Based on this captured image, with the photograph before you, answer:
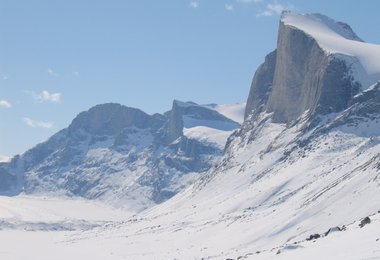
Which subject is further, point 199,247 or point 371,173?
point 199,247

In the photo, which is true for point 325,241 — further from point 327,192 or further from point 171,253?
point 171,253

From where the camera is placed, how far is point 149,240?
18412cm

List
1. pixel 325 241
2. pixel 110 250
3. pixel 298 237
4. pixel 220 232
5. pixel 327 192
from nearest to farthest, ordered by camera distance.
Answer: pixel 325 241 < pixel 298 237 < pixel 327 192 < pixel 220 232 < pixel 110 250

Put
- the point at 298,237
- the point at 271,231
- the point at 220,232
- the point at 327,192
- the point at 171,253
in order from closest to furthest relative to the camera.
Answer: the point at 298,237 < the point at 271,231 < the point at 327,192 < the point at 171,253 < the point at 220,232

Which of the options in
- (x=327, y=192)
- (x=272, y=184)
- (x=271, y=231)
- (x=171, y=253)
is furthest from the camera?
(x=272, y=184)

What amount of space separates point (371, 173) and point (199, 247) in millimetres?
41457

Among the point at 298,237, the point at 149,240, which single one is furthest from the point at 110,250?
the point at 298,237

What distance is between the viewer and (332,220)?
113 meters

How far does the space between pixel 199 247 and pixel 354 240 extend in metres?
110

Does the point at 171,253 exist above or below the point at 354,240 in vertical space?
below

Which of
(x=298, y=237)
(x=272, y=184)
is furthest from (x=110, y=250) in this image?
(x=298, y=237)

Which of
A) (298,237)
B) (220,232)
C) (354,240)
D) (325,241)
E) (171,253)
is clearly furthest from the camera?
(220,232)

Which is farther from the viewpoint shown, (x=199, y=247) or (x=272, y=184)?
(x=272, y=184)

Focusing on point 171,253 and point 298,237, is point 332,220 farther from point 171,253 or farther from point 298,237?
point 171,253
